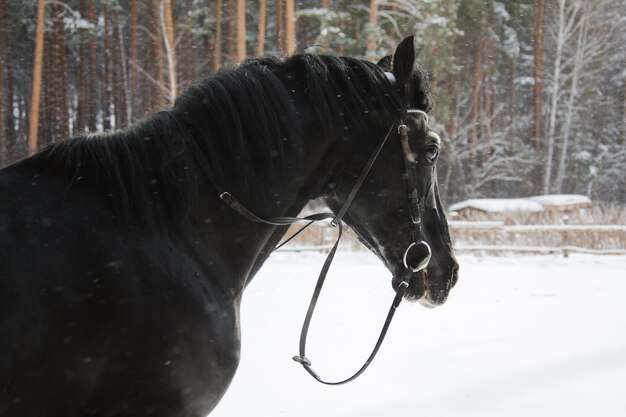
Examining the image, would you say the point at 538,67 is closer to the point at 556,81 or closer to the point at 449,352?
the point at 556,81

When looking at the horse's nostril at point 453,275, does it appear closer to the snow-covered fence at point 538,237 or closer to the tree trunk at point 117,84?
the snow-covered fence at point 538,237

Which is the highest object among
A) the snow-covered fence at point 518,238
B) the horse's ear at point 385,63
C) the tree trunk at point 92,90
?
the horse's ear at point 385,63

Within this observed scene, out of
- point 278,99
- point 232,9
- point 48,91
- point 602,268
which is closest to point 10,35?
point 48,91

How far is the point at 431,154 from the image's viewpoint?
2297 mm

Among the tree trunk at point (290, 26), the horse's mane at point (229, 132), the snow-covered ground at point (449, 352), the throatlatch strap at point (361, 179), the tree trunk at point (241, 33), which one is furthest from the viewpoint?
the tree trunk at point (241, 33)

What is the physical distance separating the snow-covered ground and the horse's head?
0.75 meters

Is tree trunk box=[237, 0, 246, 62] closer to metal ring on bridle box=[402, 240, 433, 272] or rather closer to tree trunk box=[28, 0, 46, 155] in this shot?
tree trunk box=[28, 0, 46, 155]

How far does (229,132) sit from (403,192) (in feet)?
2.43

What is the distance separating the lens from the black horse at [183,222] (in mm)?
1571

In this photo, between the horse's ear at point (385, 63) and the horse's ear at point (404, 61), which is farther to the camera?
the horse's ear at point (385, 63)

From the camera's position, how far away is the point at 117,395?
1.65m

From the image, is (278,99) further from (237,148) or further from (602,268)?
(602,268)

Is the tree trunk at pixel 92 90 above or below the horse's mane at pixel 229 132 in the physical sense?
below

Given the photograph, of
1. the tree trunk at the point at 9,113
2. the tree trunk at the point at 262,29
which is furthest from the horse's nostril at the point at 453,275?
the tree trunk at the point at 9,113
